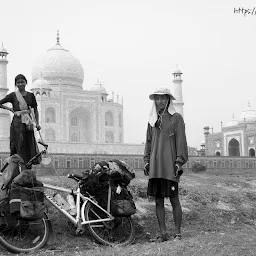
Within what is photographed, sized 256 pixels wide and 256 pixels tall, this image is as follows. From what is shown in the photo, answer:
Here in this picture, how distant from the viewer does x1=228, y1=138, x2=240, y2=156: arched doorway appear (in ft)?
129

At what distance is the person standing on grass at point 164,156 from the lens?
4.82 m

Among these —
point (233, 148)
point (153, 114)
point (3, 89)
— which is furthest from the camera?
point (233, 148)

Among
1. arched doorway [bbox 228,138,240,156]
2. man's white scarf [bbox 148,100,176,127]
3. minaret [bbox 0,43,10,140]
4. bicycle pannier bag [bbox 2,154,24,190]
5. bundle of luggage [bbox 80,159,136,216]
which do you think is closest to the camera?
bicycle pannier bag [bbox 2,154,24,190]

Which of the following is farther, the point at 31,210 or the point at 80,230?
the point at 80,230

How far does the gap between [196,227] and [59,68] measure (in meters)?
32.3

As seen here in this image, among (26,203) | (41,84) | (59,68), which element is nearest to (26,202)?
(26,203)

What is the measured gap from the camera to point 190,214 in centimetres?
632

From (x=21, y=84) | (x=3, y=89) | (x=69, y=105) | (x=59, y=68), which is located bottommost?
(x=21, y=84)

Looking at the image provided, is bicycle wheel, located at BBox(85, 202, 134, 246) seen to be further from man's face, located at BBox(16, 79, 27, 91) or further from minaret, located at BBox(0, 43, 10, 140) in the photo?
minaret, located at BBox(0, 43, 10, 140)

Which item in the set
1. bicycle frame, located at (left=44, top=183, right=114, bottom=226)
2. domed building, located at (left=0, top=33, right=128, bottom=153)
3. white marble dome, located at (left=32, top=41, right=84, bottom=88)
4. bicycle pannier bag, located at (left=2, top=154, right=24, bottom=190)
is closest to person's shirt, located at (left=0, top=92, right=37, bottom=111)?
bicycle pannier bag, located at (left=2, top=154, right=24, bottom=190)

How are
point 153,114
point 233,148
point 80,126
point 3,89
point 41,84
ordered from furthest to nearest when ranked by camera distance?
point 233,148
point 80,126
point 41,84
point 3,89
point 153,114

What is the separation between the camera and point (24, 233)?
15.0 ft

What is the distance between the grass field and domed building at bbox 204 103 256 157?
28760 mm

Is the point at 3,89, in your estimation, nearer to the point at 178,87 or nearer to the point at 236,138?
the point at 178,87
